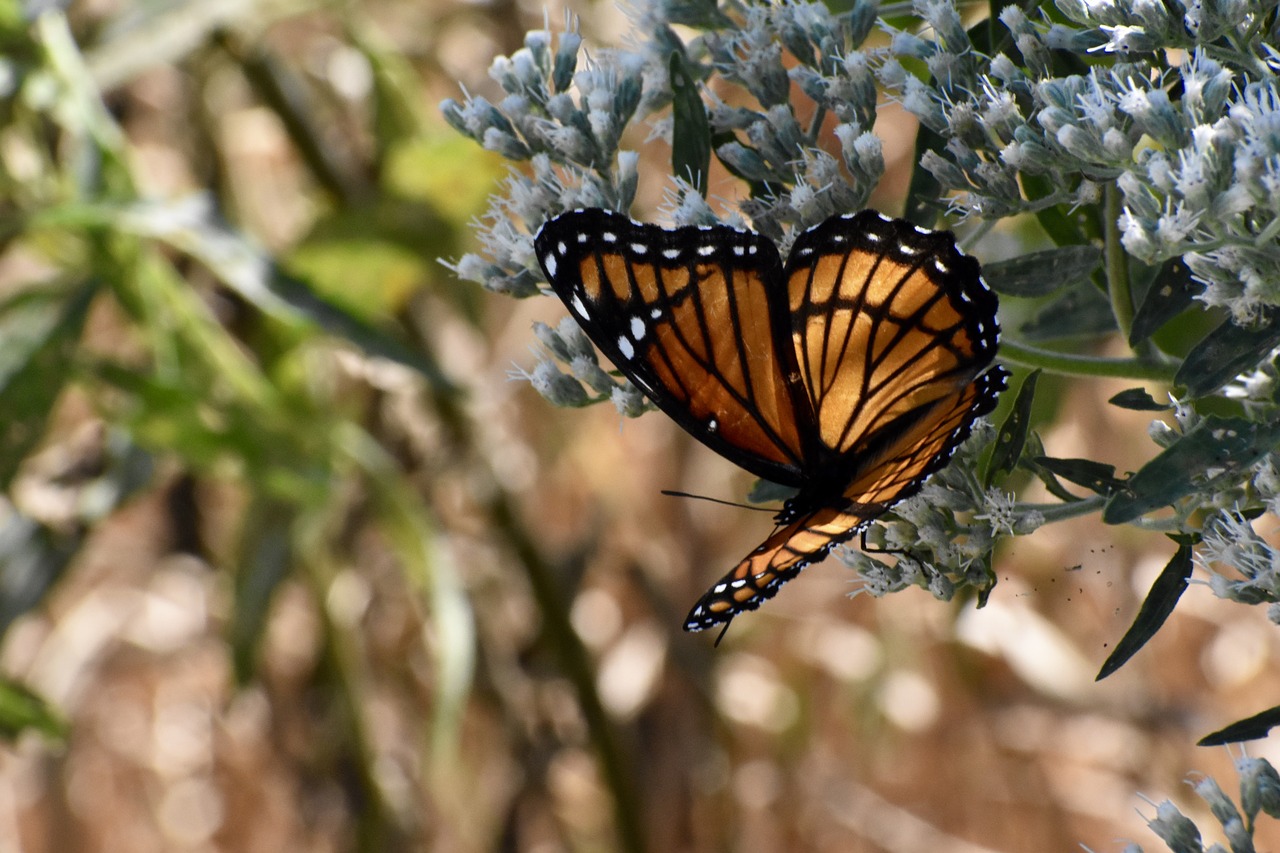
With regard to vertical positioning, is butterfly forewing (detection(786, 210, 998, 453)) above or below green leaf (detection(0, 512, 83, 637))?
above

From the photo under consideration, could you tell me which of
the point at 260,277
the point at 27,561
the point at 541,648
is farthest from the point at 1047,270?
the point at 541,648

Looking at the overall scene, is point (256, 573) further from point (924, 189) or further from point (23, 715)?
point (924, 189)

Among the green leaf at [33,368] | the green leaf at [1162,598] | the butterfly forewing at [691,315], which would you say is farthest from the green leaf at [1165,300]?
the green leaf at [33,368]

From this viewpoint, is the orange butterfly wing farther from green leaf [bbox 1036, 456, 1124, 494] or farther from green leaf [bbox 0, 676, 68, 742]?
green leaf [bbox 0, 676, 68, 742]

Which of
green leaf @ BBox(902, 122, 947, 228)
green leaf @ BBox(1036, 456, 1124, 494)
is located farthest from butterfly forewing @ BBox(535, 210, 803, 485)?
green leaf @ BBox(1036, 456, 1124, 494)

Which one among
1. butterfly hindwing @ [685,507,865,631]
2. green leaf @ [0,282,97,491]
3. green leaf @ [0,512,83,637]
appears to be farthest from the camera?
green leaf @ [0,512,83,637]

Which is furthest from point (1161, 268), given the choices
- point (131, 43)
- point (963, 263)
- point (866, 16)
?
point (131, 43)
